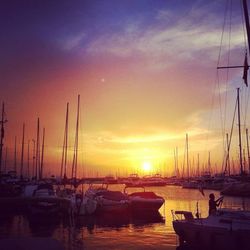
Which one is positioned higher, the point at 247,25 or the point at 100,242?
the point at 247,25

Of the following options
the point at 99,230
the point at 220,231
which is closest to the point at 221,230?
the point at 220,231

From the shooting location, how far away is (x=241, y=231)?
21.2 m

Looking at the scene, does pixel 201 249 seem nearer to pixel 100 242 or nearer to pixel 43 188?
pixel 100 242

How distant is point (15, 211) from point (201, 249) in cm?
3007

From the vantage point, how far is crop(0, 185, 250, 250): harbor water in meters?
27.4

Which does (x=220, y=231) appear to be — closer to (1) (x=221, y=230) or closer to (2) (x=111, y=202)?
(1) (x=221, y=230)

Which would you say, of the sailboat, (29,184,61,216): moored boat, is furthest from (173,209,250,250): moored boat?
(29,184,61,216): moored boat

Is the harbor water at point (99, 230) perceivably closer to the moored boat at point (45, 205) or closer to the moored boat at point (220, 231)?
the moored boat at point (45, 205)

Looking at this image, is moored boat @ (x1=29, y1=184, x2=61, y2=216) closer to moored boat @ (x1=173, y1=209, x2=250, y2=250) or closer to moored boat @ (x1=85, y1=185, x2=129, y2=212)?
moored boat @ (x1=85, y1=185, x2=129, y2=212)

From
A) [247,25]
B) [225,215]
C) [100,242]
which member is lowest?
[100,242]

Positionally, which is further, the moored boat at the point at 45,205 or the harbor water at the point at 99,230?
the moored boat at the point at 45,205

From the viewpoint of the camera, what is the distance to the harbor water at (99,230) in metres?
27.4

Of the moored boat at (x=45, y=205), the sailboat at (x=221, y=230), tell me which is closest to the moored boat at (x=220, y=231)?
the sailboat at (x=221, y=230)

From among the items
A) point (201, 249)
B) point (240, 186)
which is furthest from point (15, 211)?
point (240, 186)
